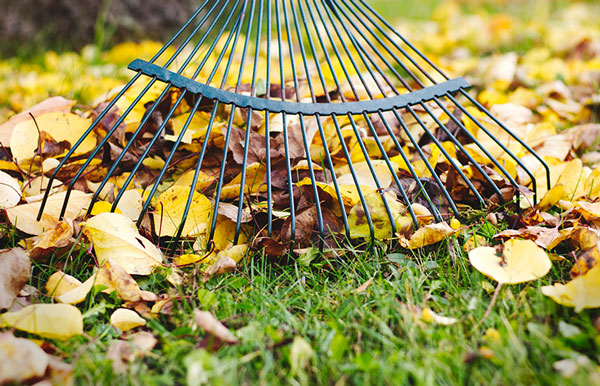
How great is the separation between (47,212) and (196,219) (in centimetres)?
41

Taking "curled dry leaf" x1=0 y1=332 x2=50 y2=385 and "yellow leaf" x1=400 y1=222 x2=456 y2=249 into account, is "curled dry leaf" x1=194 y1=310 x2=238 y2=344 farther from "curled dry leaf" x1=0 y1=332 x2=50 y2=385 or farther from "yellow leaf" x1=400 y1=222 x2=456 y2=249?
"yellow leaf" x1=400 y1=222 x2=456 y2=249

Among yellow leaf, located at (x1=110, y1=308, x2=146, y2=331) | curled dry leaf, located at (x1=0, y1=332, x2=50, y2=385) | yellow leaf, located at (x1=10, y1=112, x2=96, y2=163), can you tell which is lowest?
yellow leaf, located at (x1=110, y1=308, x2=146, y2=331)

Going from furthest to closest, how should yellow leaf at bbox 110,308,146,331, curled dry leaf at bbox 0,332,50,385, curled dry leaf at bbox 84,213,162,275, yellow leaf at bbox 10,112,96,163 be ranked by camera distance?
yellow leaf at bbox 10,112,96,163, curled dry leaf at bbox 84,213,162,275, yellow leaf at bbox 110,308,146,331, curled dry leaf at bbox 0,332,50,385

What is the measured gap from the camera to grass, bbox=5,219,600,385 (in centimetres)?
90

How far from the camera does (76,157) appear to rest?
5.20ft

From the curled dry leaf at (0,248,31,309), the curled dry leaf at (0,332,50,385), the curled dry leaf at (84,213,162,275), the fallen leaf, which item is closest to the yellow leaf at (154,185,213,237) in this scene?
the curled dry leaf at (84,213,162,275)

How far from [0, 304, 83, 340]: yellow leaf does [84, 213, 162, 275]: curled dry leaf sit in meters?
0.19

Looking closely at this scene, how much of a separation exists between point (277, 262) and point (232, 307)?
0.22 meters

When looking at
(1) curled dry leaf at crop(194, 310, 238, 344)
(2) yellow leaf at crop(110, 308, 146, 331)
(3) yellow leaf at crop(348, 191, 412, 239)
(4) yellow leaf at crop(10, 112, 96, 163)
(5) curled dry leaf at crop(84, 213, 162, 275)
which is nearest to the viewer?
(1) curled dry leaf at crop(194, 310, 238, 344)

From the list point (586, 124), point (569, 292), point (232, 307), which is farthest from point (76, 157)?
point (586, 124)

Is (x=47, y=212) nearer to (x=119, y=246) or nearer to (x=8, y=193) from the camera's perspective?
(x=8, y=193)

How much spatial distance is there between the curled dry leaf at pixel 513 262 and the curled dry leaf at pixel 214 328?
0.57m

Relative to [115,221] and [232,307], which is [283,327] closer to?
[232,307]

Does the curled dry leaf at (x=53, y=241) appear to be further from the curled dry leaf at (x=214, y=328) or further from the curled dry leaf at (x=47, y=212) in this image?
the curled dry leaf at (x=214, y=328)
